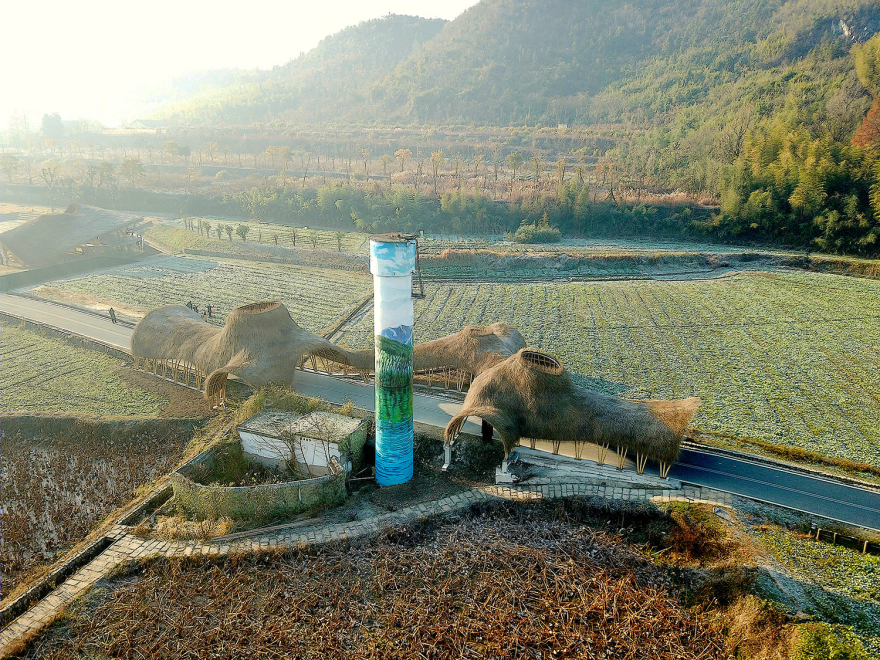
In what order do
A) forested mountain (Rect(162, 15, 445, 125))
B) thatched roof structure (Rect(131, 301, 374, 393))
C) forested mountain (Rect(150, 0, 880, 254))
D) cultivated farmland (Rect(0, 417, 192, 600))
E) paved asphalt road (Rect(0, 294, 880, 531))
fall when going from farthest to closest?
forested mountain (Rect(162, 15, 445, 125)) < forested mountain (Rect(150, 0, 880, 254)) < thatched roof structure (Rect(131, 301, 374, 393)) < cultivated farmland (Rect(0, 417, 192, 600)) < paved asphalt road (Rect(0, 294, 880, 531))

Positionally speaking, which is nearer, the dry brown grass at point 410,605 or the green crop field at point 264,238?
the dry brown grass at point 410,605

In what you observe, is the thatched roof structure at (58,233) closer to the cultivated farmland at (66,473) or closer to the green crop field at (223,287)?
the green crop field at (223,287)

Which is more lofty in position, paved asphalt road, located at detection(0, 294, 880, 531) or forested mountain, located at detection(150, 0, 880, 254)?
forested mountain, located at detection(150, 0, 880, 254)

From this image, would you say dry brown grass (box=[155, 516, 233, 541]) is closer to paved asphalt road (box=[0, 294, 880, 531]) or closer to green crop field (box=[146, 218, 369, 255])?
paved asphalt road (box=[0, 294, 880, 531])

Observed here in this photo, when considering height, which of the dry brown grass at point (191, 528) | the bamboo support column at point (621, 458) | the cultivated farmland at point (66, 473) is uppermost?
the bamboo support column at point (621, 458)

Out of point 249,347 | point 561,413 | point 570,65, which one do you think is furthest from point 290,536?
point 570,65

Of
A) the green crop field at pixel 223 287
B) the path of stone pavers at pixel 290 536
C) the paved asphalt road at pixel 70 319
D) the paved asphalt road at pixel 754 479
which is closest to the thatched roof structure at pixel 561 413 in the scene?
the path of stone pavers at pixel 290 536

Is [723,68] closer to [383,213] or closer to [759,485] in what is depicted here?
[383,213]

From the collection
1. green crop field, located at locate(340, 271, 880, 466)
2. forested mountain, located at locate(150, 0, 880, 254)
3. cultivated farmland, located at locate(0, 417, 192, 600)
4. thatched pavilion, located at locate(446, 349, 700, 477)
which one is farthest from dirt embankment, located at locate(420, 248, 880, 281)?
cultivated farmland, located at locate(0, 417, 192, 600)
